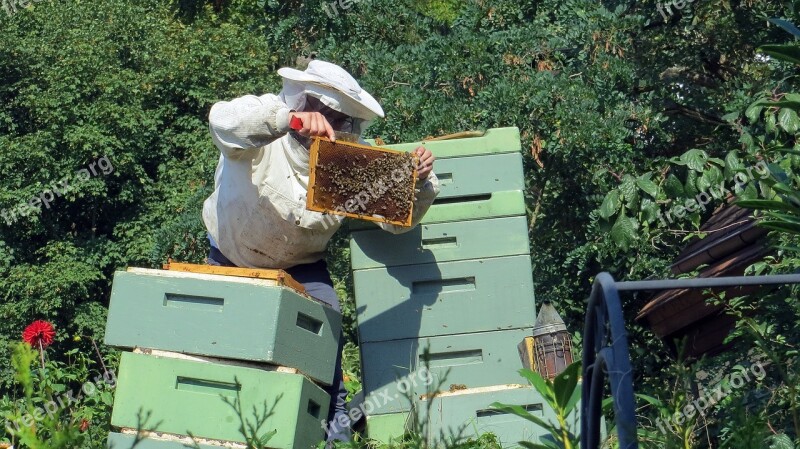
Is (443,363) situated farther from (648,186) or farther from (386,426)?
(648,186)

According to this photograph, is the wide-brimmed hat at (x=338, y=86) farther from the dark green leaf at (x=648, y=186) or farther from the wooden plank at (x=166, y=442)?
the dark green leaf at (x=648, y=186)

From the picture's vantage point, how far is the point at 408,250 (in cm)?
440

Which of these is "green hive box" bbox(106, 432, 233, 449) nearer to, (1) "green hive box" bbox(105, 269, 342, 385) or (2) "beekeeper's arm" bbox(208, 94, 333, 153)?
(1) "green hive box" bbox(105, 269, 342, 385)

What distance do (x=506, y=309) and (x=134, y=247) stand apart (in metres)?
8.71

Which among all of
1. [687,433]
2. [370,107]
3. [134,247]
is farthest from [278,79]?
[687,433]

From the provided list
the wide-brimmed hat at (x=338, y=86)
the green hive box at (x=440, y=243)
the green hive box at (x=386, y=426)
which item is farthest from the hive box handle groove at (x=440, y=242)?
the green hive box at (x=386, y=426)

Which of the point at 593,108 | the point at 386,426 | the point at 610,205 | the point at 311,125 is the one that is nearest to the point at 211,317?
the point at 311,125

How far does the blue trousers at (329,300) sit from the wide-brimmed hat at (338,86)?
2.18ft

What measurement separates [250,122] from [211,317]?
0.73 metres

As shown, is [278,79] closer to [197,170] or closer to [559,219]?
[197,170]

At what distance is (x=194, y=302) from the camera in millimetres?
3803

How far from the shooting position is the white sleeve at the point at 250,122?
4020mm

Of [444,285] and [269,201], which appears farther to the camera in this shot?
[444,285]

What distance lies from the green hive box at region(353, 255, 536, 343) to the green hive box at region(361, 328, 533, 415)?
4 centimetres
